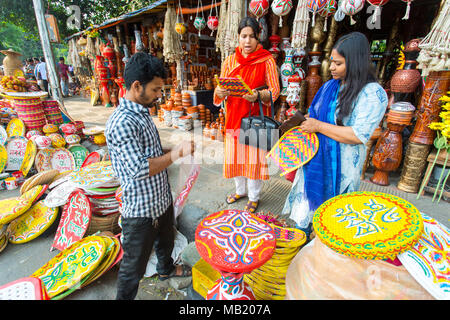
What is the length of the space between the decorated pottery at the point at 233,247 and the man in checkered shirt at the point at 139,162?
37 centimetres

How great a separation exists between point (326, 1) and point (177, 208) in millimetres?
Answer: 2735

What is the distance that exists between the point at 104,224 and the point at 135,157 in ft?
4.93

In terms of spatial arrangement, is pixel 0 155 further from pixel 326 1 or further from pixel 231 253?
pixel 326 1

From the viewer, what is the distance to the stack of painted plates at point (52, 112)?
3.95 meters

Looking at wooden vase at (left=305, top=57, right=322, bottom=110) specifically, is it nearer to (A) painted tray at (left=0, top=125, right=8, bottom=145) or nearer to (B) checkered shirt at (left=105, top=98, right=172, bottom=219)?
(B) checkered shirt at (left=105, top=98, right=172, bottom=219)

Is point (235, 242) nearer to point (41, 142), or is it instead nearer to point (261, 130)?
point (261, 130)

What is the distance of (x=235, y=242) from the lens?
3.59 feet

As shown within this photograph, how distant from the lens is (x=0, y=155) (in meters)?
3.27

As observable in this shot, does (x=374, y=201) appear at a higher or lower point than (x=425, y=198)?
higher

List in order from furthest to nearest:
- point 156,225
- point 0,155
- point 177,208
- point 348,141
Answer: point 0,155 < point 177,208 < point 156,225 < point 348,141


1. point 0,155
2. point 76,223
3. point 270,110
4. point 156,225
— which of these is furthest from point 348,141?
point 0,155

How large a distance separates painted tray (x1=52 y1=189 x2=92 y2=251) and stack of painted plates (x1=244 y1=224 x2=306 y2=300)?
1.60 metres

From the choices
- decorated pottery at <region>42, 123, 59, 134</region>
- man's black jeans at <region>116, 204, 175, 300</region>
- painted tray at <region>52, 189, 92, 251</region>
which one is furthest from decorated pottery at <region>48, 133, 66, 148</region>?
man's black jeans at <region>116, 204, 175, 300</region>

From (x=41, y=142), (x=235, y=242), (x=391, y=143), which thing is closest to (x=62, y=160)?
(x=41, y=142)
